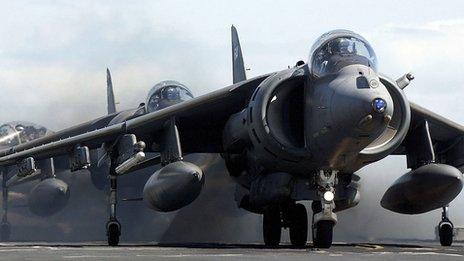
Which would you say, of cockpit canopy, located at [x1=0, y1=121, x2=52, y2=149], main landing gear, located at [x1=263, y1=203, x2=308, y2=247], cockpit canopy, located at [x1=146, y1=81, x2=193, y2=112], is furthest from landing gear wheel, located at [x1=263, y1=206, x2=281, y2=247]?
cockpit canopy, located at [x1=0, y1=121, x2=52, y2=149]

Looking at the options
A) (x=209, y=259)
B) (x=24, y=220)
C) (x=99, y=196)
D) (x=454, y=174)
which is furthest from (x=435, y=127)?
(x=24, y=220)

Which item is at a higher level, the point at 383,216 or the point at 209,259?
the point at 383,216

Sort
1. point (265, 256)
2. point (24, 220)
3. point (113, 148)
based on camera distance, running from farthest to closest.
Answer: point (24, 220)
point (113, 148)
point (265, 256)

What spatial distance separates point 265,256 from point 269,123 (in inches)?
181

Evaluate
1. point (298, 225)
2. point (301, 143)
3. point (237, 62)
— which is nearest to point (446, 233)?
point (298, 225)

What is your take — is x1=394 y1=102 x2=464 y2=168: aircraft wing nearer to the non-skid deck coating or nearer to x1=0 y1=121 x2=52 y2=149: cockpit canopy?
the non-skid deck coating

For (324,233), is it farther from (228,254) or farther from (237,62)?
(237,62)

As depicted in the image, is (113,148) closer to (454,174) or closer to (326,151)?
(326,151)

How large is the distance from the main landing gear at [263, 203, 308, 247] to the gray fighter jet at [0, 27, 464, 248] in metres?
0.02

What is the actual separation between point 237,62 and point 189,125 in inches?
167

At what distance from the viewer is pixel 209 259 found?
12.4m

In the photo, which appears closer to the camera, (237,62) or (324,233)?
(324,233)

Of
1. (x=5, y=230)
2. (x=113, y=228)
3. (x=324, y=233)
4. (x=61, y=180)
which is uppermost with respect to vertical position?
(x=61, y=180)

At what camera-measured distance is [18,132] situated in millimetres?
37688
